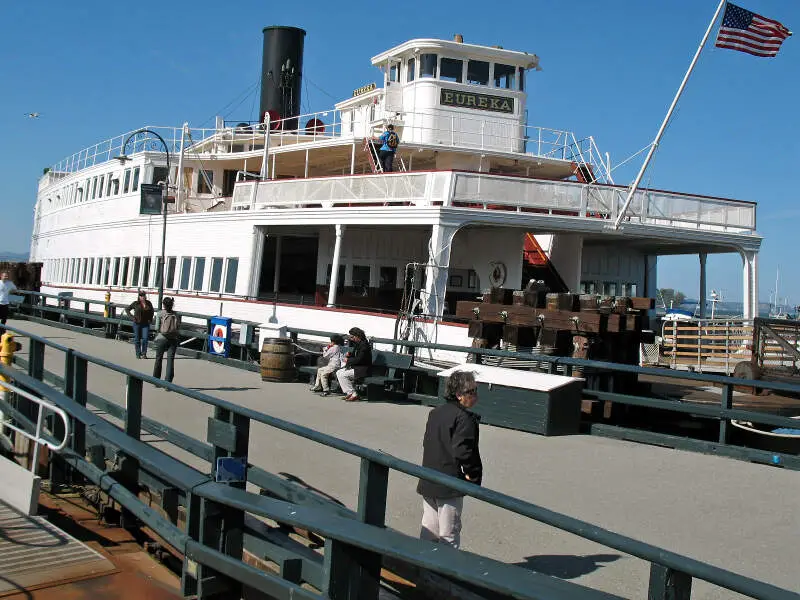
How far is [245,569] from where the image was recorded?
448 cm

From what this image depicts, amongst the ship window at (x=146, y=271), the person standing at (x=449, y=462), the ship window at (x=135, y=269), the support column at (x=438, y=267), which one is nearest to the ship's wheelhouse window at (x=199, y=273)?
the ship window at (x=146, y=271)

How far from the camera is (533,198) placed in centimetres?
1664

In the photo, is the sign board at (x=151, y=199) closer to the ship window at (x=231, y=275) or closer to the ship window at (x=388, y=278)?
the ship window at (x=231, y=275)

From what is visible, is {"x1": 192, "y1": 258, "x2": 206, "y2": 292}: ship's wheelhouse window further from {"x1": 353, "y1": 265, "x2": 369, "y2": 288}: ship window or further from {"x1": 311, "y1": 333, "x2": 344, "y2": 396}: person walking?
{"x1": 311, "y1": 333, "x2": 344, "y2": 396}: person walking

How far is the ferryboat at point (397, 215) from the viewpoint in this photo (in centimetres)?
1675

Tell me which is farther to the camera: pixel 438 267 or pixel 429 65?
pixel 429 65

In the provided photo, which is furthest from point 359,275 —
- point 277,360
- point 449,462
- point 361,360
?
point 449,462

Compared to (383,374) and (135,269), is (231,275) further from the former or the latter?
(383,374)

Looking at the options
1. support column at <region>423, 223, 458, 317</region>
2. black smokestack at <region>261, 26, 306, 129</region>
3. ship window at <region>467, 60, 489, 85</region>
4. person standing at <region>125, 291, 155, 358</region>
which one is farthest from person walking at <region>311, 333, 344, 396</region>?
black smokestack at <region>261, 26, 306, 129</region>

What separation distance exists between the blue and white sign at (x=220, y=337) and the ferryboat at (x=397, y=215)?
4.52 ft

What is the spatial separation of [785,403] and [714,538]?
7.56 m

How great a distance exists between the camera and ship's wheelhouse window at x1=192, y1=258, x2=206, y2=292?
2334 centimetres

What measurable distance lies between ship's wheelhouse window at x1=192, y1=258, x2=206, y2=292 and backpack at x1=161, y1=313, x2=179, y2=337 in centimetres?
1001

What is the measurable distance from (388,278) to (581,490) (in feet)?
48.5
